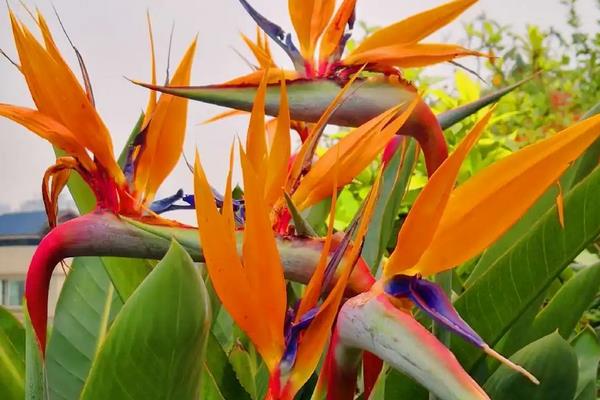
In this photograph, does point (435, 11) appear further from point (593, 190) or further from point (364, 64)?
point (593, 190)

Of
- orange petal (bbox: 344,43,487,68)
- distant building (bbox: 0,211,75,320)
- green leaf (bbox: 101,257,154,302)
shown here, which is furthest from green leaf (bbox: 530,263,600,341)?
distant building (bbox: 0,211,75,320)

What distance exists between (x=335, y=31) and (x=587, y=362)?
346 mm

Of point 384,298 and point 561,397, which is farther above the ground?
point 384,298

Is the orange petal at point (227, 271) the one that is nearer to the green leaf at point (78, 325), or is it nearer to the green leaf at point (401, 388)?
the green leaf at point (401, 388)

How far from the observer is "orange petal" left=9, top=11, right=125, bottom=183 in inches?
18.0

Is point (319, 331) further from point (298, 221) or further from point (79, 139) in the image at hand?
point (79, 139)

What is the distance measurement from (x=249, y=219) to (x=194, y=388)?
11cm

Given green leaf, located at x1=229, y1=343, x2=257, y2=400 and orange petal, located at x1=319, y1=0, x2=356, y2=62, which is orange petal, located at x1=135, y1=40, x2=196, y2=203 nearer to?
orange petal, located at x1=319, y1=0, x2=356, y2=62

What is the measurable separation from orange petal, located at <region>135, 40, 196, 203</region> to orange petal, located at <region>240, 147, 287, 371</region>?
19 cm

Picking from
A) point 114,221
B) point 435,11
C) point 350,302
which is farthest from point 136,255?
point 435,11

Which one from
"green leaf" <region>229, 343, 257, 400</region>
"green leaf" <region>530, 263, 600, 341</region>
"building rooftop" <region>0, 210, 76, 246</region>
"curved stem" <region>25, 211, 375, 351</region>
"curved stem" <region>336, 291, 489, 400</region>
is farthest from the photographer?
"building rooftop" <region>0, 210, 76, 246</region>

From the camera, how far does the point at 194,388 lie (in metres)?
0.43

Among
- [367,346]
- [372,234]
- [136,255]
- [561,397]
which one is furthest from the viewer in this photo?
[372,234]

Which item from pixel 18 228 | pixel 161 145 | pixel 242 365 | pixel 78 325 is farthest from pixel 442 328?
pixel 18 228
